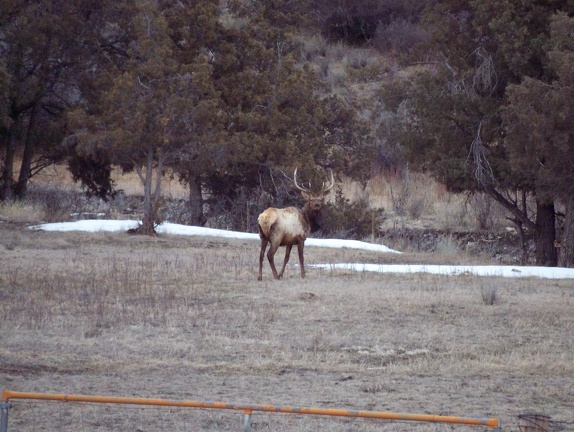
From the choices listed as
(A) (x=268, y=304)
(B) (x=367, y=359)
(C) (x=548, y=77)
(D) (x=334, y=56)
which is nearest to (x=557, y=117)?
(C) (x=548, y=77)

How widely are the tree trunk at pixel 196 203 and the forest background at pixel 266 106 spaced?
0.06m

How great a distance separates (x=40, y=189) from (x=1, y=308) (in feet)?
74.8

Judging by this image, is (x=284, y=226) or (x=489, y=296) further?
(x=284, y=226)

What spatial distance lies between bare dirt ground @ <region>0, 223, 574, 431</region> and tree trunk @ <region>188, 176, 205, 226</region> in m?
11.7

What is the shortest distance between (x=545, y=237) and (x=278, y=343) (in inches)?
569

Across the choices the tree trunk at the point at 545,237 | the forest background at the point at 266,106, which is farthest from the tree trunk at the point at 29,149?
the tree trunk at the point at 545,237

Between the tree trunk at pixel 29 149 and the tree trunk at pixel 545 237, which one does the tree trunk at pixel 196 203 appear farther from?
the tree trunk at pixel 545 237

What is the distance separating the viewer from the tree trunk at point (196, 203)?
99.9 feet

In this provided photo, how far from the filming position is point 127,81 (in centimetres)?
2480

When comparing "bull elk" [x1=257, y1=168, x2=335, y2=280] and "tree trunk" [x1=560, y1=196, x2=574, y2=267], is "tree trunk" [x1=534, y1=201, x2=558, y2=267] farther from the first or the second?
"bull elk" [x1=257, y1=168, x2=335, y2=280]

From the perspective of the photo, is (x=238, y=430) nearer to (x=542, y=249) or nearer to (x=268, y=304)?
(x=268, y=304)

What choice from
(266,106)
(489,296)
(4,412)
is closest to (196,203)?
(266,106)

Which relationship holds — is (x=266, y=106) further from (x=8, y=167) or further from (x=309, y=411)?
(x=309, y=411)

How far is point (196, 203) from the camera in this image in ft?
101
